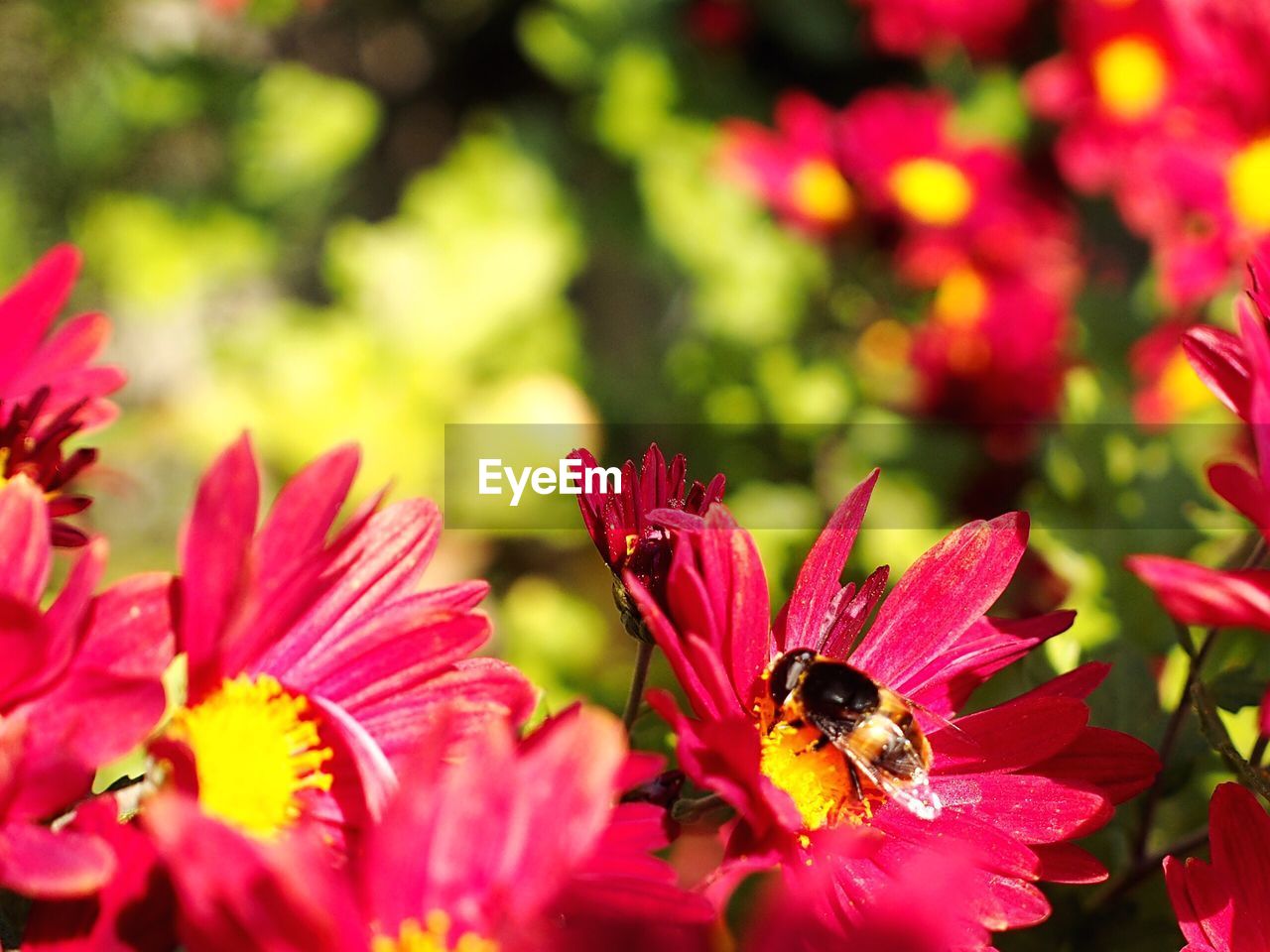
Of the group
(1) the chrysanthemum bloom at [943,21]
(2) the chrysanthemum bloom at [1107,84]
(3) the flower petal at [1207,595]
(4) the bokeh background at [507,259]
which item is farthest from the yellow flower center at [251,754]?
(1) the chrysanthemum bloom at [943,21]

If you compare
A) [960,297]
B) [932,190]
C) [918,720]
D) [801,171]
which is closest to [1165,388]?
[960,297]

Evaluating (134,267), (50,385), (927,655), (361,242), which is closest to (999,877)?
(927,655)

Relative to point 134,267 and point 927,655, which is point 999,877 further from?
point 134,267

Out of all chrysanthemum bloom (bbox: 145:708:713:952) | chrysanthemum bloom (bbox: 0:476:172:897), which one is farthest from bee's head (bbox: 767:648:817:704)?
chrysanthemum bloom (bbox: 0:476:172:897)

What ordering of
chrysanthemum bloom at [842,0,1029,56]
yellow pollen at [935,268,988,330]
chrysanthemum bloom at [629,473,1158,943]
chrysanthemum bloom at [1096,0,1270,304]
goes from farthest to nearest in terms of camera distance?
chrysanthemum bloom at [842,0,1029,56] < yellow pollen at [935,268,988,330] < chrysanthemum bloom at [1096,0,1270,304] < chrysanthemum bloom at [629,473,1158,943]

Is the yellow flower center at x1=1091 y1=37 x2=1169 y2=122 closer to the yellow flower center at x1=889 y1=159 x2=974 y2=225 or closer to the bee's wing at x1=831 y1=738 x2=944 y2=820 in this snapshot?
the yellow flower center at x1=889 y1=159 x2=974 y2=225

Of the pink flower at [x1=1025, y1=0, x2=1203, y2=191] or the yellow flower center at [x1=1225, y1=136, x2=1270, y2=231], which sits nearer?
the yellow flower center at [x1=1225, y1=136, x2=1270, y2=231]

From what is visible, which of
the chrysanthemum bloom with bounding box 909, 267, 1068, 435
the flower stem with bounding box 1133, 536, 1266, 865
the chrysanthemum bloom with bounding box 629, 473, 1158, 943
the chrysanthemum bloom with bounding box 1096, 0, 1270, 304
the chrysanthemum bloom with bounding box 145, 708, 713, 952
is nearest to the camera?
the chrysanthemum bloom with bounding box 145, 708, 713, 952

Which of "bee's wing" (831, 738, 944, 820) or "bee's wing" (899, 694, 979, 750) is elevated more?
"bee's wing" (899, 694, 979, 750)
